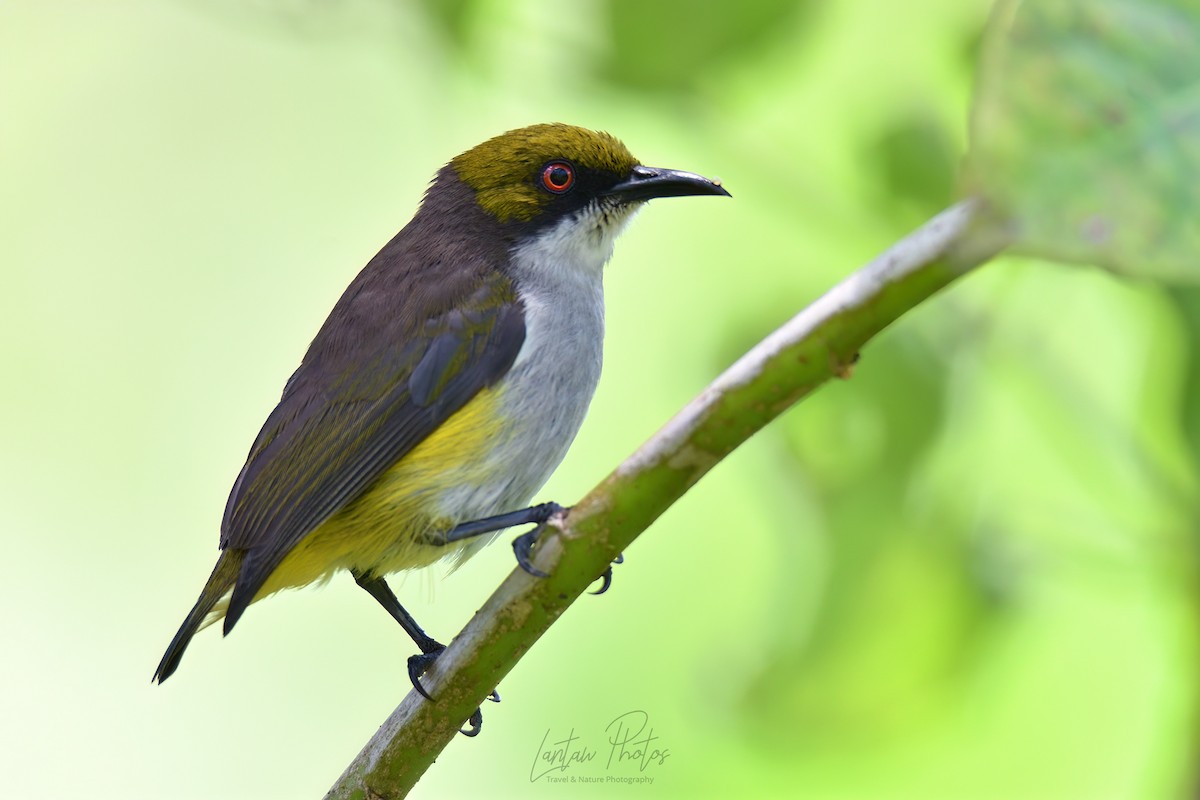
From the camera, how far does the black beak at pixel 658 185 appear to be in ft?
9.91

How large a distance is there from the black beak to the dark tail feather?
4.12 feet

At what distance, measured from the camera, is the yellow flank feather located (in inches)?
107

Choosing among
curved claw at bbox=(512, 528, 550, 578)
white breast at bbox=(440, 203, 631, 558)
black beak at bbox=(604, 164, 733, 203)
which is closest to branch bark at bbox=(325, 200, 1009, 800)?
curved claw at bbox=(512, 528, 550, 578)

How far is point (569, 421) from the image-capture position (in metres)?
2.79

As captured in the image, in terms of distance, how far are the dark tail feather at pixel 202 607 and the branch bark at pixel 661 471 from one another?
64 cm

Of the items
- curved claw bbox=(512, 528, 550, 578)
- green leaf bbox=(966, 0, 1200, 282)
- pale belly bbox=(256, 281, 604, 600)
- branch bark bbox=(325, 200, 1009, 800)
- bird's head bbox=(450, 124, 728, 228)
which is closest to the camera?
green leaf bbox=(966, 0, 1200, 282)

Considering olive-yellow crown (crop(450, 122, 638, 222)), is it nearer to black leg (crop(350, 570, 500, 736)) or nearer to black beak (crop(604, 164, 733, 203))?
black beak (crop(604, 164, 733, 203))

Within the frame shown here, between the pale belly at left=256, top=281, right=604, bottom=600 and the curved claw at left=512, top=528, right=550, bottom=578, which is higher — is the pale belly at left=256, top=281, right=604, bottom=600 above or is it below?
above

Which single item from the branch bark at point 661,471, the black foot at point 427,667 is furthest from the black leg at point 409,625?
the branch bark at point 661,471

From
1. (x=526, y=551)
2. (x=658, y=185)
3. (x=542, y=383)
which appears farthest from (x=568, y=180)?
(x=526, y=551)

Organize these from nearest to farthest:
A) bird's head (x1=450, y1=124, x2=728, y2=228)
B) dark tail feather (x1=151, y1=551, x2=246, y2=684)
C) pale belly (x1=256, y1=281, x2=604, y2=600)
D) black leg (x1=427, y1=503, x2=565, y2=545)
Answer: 1. black leg (x1=427, y1=503, x2=565, y2=545)
2. dark tail feather (x1=151, y1=551, x2=246, y2=684)
3. pale belly (x1=256, y1=281, x2=604, y2=600)
4. bird's head (x1=450, y1=124, x2=728, y2=228)

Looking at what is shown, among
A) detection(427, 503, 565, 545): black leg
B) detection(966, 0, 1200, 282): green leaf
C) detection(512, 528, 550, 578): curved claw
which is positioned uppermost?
detection(427, 503, 565, 545): black leg

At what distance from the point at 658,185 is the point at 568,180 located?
0.77ft

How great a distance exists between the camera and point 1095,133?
827 millimetres
